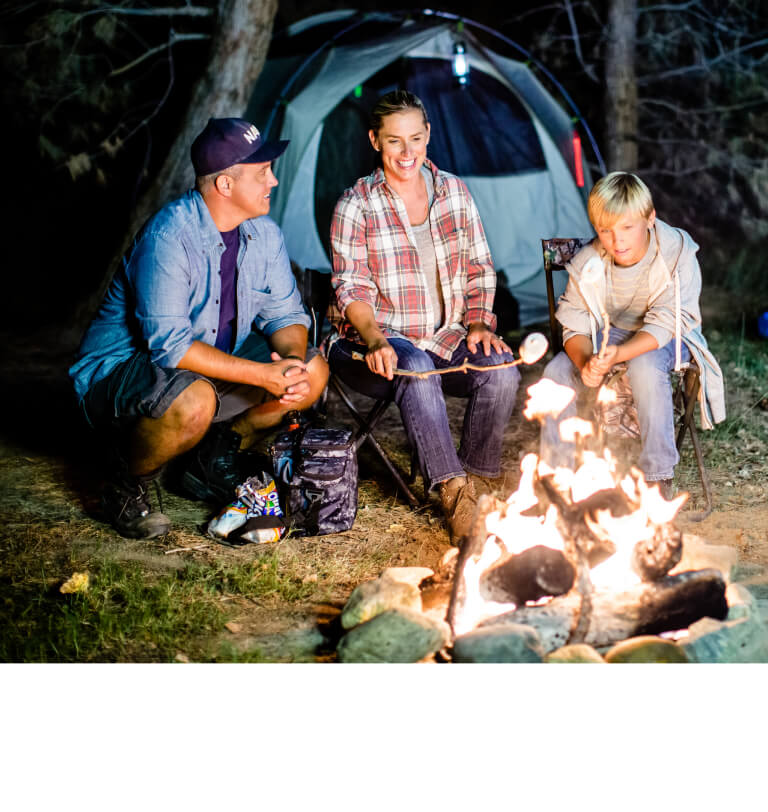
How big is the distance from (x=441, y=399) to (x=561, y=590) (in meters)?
0.91

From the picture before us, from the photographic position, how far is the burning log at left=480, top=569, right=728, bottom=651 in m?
2.50

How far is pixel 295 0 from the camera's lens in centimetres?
912

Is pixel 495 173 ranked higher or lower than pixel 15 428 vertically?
higher

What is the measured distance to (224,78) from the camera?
19.2 ft

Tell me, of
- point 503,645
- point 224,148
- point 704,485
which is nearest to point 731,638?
point 503,645

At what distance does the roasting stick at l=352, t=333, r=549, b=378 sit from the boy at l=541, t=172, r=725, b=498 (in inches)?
7.8

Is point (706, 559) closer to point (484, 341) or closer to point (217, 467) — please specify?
point (484, 341)

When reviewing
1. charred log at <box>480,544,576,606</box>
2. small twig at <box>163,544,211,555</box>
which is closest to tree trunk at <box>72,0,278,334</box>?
small twig at <box>163,544,211,555</box>

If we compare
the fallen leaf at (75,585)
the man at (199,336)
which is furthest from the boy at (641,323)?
the fallen leaf at (75,585)
